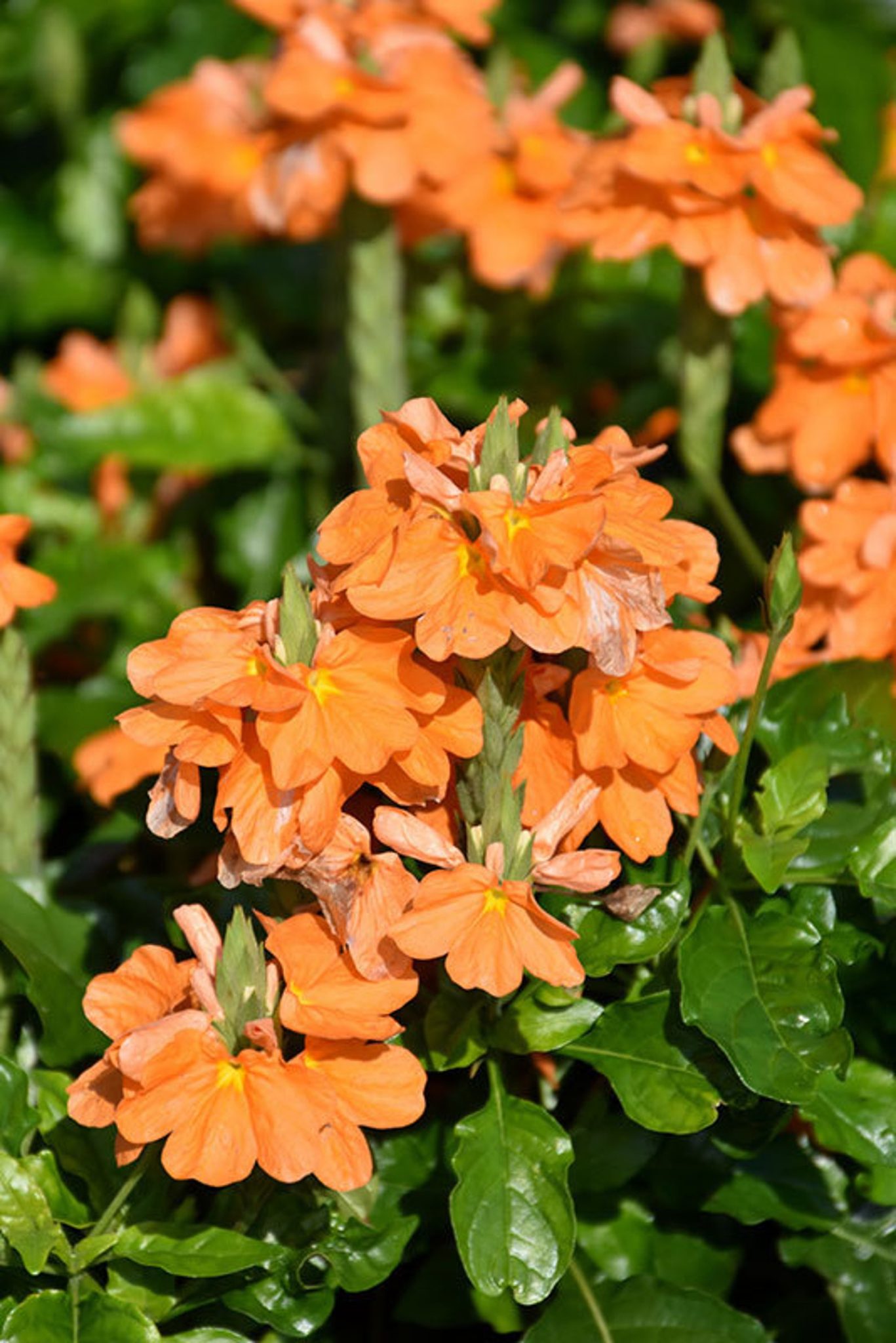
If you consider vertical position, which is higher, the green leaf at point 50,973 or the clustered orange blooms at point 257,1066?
the clustered orange blooms at point 257,1066

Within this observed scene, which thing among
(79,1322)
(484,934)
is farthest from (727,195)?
(79,1322)

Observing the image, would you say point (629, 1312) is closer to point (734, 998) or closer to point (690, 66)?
point (734, 998)

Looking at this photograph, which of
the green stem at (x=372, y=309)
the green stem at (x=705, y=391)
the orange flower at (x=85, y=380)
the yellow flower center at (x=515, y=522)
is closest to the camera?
the yellow flower center at (x=515, y=522)

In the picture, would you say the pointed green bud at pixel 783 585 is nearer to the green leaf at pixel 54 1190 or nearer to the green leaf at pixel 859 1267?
the green leaf at pixel 859 1267

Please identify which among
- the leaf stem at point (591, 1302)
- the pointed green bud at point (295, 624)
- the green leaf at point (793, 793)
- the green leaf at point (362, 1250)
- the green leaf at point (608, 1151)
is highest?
the pointed green bud at point (295, 624)

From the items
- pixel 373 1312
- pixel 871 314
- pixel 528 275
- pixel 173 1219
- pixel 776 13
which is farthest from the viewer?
pixel 776 13

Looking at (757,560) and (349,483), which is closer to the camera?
(757,560)

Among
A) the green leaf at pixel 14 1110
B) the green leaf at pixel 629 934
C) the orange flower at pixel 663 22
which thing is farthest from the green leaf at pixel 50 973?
the orange flower at pixel 663 22

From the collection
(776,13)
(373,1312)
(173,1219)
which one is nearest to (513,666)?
(173,1219)
